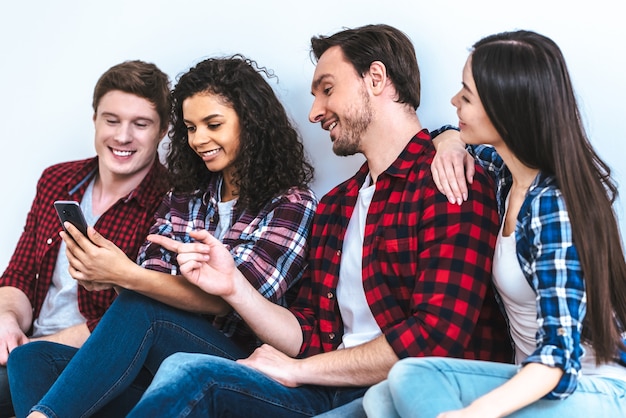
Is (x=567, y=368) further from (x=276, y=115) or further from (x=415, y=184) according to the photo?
(x=276, y=115)

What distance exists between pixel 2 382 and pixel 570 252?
1.50 m

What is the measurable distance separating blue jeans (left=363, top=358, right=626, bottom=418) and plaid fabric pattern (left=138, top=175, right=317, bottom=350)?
1.97 ft

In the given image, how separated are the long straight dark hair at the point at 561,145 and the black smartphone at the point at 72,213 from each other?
3.03ft

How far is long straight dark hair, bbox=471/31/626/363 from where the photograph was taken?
140 cm

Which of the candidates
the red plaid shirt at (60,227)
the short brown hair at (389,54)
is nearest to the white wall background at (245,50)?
the short brown hair at (389,54)

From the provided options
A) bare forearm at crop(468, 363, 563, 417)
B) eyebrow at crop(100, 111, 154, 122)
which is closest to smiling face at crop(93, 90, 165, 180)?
eyebrow at crop(100, 111, 154, 122)

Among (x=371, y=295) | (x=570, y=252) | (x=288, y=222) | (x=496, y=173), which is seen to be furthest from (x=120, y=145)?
(x=570, y=252)

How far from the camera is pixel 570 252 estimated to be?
139 centimetres

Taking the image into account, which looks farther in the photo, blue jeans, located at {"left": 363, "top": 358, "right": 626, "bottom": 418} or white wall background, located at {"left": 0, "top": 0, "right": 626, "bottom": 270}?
white wall background, located at {"left": 0, "top": 0, "right": 626, "bottom": 270}

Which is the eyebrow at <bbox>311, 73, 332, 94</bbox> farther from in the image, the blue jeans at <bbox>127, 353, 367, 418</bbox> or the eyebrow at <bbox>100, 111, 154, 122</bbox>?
the blue jeans at <bbox>127, 353, 367, 418</bbox>

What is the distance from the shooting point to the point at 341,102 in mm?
1941

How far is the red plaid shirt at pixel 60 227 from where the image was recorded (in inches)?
90.8

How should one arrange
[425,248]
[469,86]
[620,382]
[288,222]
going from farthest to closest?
[288,222], [425,248], [469,86], [620,382]

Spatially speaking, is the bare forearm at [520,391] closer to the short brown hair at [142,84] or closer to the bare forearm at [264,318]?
the bare forearm at [264,318]
